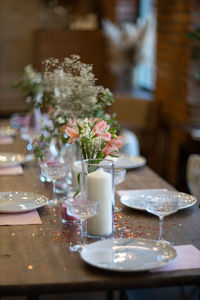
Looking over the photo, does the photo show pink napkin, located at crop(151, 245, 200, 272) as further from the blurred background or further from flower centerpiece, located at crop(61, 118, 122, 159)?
the blurred background

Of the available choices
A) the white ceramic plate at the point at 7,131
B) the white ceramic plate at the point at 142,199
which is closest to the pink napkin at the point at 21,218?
the white ceramic plate at the point at 142,199

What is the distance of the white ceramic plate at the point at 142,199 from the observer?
6.73 feet

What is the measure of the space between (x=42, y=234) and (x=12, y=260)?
0.80ft

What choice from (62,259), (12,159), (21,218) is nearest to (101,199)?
(62,259)

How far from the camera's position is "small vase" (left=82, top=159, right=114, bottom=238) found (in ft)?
5.63

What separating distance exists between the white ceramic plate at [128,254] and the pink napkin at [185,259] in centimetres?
2

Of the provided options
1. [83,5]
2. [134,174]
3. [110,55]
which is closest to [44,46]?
[83,5]

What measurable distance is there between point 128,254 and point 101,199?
0.24 m

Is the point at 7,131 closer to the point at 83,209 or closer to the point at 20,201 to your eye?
the point at 20,201

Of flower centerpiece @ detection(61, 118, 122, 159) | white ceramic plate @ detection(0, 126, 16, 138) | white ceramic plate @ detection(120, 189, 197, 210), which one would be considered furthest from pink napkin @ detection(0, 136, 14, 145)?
flower centerpiece @ detection(61, 118, 122, 159)

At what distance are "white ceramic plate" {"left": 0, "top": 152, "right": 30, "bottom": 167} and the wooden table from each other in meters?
0.80

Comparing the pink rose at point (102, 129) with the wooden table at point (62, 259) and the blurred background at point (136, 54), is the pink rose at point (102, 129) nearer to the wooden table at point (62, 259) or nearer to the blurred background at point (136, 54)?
the wooden table at point (62, 259)

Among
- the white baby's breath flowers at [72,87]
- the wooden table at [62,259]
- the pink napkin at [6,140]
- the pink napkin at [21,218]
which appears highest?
the white baby's breath flowers at [72,87]

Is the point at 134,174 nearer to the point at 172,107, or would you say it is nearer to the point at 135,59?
the point at 172,107
